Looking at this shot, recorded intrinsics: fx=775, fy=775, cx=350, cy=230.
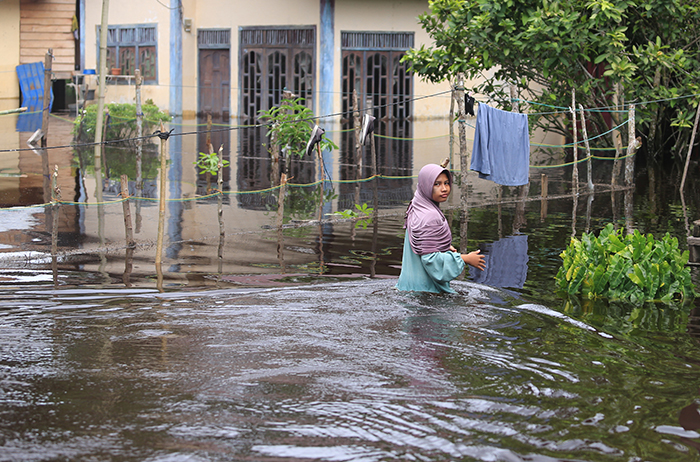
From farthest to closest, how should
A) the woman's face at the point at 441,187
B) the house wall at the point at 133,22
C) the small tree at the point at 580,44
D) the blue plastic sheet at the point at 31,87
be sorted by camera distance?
the house wall at the point at 133,22 < the blue plastic sheet at the point at 31,87 < the small tree at the point at 580,44 < the woman's face at the point at 441,187

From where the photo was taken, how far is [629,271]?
24.0 ft

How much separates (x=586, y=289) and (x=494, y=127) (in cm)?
400

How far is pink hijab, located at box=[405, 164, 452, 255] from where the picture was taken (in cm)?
596

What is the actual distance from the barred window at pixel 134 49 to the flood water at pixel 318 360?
17611mm

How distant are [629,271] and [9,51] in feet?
72.9

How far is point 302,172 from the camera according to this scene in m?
16.6

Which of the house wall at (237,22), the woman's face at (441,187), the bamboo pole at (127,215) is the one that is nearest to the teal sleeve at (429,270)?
the woman's face at (441,187)

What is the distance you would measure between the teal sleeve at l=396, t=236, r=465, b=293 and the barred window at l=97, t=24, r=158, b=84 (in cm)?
2163

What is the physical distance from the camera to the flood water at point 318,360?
13.4 feet

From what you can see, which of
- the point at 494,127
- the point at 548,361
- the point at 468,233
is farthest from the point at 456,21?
the point at 548,361

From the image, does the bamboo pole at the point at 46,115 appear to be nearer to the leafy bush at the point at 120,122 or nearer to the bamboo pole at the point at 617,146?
the leafy bush at the point at 120,122

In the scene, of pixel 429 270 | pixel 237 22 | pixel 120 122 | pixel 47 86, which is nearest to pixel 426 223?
pixel 429 270

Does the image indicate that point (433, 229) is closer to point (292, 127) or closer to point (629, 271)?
point (629, 271)

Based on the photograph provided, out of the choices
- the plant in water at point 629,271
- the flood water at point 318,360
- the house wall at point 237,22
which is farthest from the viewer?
the house wall at point 237,22
